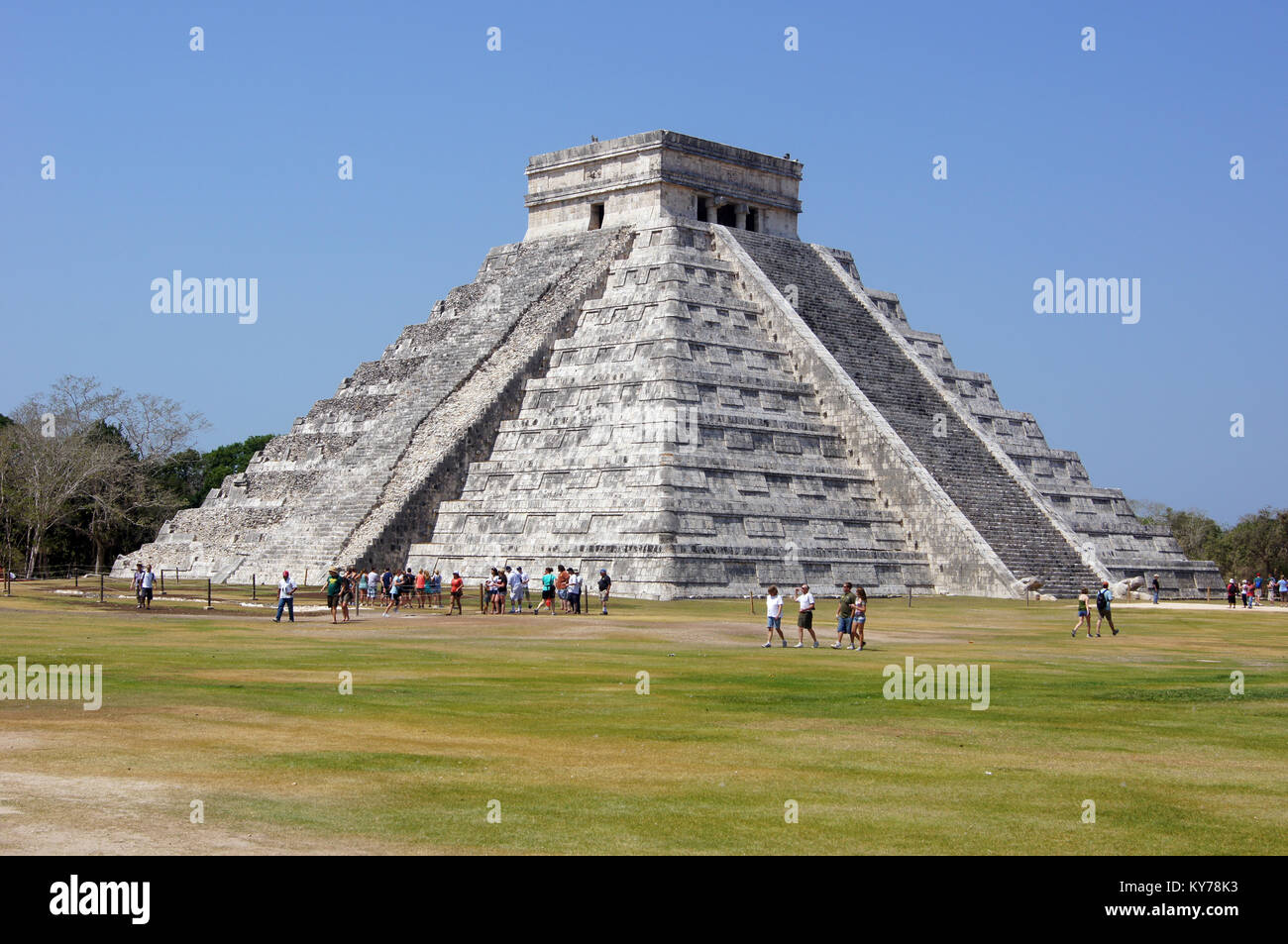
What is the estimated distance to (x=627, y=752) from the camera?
47.7ft

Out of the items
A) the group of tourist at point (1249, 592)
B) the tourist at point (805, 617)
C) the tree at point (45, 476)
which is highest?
the tree at point (45, 476)

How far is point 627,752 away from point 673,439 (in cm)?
2815

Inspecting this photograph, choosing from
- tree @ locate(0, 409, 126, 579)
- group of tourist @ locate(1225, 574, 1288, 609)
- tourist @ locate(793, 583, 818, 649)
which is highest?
tree @ locate(0, 409, 126, 579)

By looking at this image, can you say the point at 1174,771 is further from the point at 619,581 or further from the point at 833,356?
the point at 833,356

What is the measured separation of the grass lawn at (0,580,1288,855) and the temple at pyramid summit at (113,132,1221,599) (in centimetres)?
1593

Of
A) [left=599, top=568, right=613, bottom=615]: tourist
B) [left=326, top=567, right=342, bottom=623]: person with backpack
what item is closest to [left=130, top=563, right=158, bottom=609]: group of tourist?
[left=326, top=567, right=342, bottom=623]: person with backpack

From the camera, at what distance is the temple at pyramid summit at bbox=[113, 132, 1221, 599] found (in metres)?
42.6

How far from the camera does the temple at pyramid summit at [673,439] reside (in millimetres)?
42562

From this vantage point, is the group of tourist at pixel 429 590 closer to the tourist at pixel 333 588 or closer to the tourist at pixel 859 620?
the tourist at pixel 333 588

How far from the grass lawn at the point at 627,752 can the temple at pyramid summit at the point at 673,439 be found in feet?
52.3

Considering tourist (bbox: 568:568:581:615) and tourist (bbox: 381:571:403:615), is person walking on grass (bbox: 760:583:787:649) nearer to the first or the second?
tourist (bbox: 568:568:581:615)

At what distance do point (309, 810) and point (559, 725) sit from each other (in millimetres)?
4983

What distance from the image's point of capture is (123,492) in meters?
61.8

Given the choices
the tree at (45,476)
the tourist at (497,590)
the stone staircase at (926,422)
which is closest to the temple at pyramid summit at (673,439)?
the stone staircase at (926,422)
